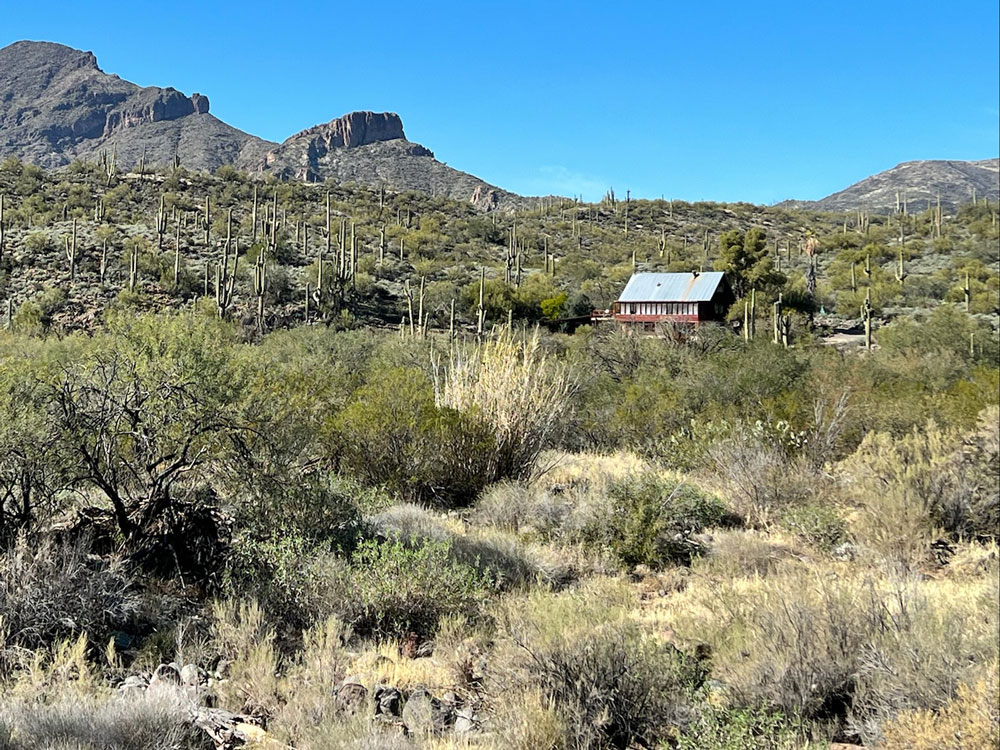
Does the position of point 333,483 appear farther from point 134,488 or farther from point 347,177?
point 347,177

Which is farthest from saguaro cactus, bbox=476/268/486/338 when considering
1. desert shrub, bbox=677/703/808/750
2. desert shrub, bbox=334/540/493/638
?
desert shrub, bbox=677/703/808/750

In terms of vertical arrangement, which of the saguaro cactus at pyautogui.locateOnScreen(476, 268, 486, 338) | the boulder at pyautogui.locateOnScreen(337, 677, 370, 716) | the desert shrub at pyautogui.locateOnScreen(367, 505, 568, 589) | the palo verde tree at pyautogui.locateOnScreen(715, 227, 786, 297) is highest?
the palo verde tree at pyautogui.locateOnScreen(715, 227, 786, 297)

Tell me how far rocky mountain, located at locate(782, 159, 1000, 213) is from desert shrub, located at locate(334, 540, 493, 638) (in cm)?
11057

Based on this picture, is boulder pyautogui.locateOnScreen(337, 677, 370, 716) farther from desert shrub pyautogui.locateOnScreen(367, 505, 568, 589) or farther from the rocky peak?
the rocky peak

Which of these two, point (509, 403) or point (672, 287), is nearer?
point (509, 403)

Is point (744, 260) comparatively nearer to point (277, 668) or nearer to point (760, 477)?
point (760, 477)

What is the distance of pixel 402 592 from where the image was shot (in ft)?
18.4

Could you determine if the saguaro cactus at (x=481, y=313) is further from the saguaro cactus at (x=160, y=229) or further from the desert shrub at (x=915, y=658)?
the desert shrub at (x=915, y=658)

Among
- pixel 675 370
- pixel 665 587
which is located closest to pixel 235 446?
pixel 665 587

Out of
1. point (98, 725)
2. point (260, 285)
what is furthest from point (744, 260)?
point (98, 725)

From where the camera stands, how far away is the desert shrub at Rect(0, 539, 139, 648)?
4.81m

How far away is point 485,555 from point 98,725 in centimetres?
356

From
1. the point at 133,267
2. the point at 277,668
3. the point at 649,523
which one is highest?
the point at 133,267

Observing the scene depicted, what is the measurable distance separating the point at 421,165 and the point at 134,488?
11119 centimetres
